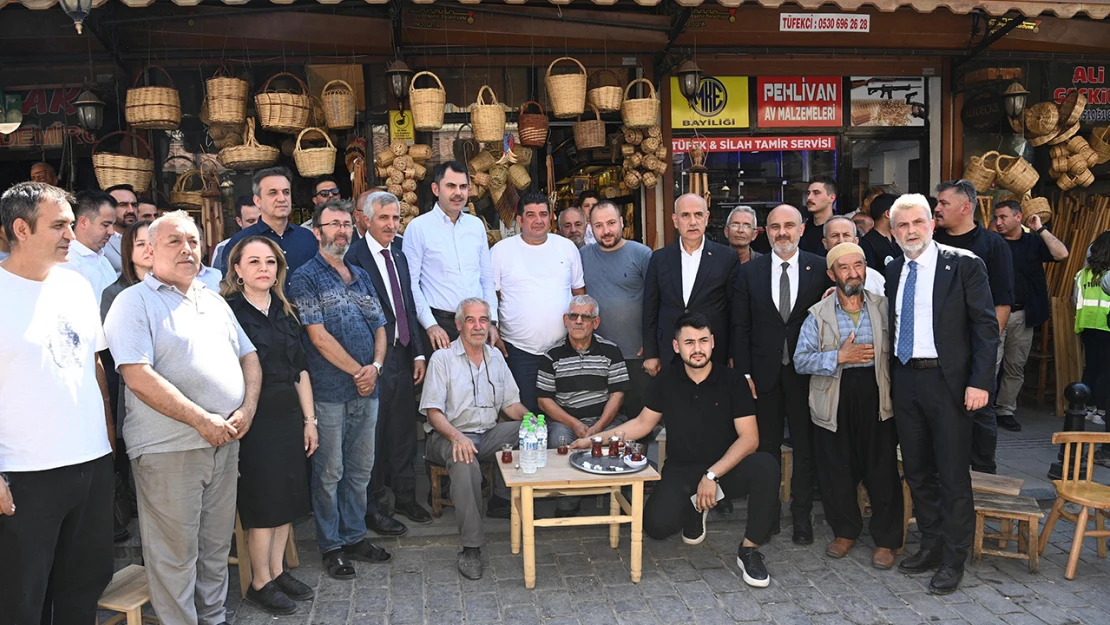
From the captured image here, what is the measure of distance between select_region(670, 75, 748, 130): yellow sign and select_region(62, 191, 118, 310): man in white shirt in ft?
17.1


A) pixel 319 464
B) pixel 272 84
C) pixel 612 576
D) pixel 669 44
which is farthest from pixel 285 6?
pixel 612 576

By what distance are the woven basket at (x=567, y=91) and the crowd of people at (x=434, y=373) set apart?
6.02 ft

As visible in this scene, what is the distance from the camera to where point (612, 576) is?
435 centimetres

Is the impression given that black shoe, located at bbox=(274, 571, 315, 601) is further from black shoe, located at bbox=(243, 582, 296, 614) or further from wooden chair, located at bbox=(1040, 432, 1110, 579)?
wooden chair, located at bbox=(1040, 432, 1110, 579)

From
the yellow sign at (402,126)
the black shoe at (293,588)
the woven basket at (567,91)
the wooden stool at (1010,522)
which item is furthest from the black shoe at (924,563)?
the yellow sign at (402,126)

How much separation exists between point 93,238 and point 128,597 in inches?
94.2

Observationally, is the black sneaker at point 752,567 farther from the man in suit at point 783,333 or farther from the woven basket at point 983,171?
the woven basket at point 983,171

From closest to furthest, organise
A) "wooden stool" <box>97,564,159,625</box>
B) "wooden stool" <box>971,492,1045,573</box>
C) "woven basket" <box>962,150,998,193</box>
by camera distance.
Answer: "wooden stool" <box>97,564,159,625</box> < "wooden stool" <box>971,492,1045,573</box> < "woven basket" <box>962,150,998,193</box>

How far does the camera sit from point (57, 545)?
3119 millimetres

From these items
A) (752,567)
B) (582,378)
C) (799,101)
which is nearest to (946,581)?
(752,567)

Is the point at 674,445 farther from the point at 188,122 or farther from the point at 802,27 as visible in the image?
the point at 188,122

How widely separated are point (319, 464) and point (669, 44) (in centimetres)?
511

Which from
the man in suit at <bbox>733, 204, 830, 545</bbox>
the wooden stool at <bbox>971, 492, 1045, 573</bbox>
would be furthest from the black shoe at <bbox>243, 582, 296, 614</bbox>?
the wooden stool at <bbox>971, 492, 1045, 573</bbox>

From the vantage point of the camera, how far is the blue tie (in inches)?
167
